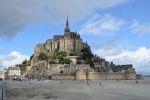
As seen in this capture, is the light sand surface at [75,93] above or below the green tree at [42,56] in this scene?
below

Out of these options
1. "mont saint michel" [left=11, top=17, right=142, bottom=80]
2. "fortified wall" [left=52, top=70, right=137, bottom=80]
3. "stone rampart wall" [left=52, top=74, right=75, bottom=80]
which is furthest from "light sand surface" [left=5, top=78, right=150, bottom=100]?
"mont saint michel" [left=11, top=17, right=142, bottom=80]

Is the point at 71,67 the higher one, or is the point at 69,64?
the point at 69,64

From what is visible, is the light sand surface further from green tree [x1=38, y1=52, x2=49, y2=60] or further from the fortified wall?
green tree [x1=38, y1=52, x2=49, y2=60]

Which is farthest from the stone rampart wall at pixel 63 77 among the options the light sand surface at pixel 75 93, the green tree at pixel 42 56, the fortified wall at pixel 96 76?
the light sand surface at pixel 75 93

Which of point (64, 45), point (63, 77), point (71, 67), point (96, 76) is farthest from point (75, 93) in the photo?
point (64, 45)

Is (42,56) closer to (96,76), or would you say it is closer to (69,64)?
(69,64)

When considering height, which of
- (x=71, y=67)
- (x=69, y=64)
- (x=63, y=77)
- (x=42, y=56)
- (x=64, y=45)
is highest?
(x=64, y=45)

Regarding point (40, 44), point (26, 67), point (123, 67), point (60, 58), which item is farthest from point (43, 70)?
point (123, 67)

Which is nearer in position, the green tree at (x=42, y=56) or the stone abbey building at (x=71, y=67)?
the stone abbey building at (x=71, y=67)

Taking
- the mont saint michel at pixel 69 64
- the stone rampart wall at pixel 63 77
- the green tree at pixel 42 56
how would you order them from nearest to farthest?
1. the stone rampart wall at pixel 63 77
2. the mont saint michel at pixel 69 64
3. the green tree at pixel 42 56

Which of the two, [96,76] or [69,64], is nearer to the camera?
[96,76]

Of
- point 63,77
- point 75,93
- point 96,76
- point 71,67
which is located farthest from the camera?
point 71,67

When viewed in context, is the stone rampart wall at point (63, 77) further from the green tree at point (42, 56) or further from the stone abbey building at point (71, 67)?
the green tree at point (42, 56)

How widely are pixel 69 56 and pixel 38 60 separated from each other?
12.8m
